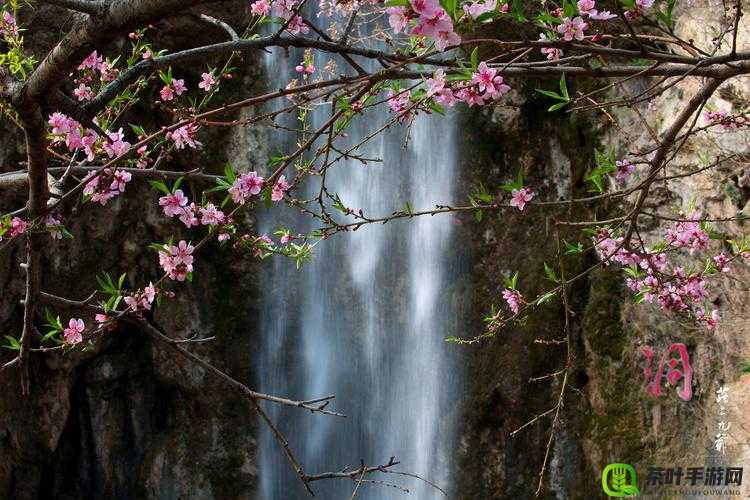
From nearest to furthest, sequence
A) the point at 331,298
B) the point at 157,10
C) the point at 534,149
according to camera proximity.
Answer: the point at 157,10
the point at 534,149
the point at 331,298

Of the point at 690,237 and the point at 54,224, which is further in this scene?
the point at 690,237

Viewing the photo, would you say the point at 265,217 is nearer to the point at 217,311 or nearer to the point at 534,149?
the point at 217,311

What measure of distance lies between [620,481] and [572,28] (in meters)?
4.40

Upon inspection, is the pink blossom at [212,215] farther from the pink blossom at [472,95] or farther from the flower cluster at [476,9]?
the flower cluster at [476,9]

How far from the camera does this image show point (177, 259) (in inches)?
93.2

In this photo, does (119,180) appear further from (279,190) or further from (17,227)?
(279,190)

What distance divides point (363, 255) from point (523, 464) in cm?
259

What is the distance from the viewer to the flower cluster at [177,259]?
2348 mm

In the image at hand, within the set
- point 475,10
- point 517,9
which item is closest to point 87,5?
point 475,10

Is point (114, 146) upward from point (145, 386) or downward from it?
upward

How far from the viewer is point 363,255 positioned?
7.30 meters

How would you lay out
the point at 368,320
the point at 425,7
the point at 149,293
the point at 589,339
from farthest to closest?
the point at 368,320 → the point at 589,339 → the point at 149,293 → the point at 425,7

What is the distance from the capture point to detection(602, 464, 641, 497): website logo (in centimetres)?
536

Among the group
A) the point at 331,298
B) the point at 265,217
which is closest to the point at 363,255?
the point at 331,298
